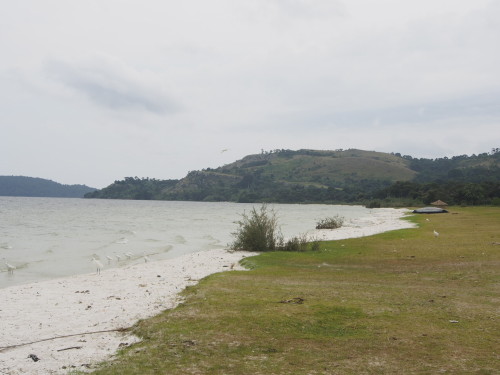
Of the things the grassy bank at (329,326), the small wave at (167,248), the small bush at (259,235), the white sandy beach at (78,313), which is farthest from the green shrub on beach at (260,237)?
the grassy bank at (329,326)

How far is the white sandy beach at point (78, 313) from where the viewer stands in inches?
275

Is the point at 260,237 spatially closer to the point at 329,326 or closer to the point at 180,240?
the point at 180,240

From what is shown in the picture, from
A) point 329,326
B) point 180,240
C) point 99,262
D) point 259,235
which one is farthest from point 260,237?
point 329,326

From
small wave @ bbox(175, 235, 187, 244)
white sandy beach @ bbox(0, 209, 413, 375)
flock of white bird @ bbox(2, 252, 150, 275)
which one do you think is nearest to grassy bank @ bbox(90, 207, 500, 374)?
white sandy beach @ bbox(0, 209, 413, 375)

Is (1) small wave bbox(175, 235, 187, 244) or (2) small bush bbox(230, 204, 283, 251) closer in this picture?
(2) small bush bbox(230, 204, 283, 251)

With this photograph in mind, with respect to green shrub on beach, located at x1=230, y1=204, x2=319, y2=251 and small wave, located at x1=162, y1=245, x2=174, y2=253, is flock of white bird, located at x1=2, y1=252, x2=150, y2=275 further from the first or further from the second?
green shrub on beach, located at x1=230, y1=204, x2=319, y2=251

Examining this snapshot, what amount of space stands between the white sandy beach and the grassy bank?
65 centimetres

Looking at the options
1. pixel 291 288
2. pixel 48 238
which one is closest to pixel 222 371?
pixel 291 288

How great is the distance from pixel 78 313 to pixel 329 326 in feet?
19.6

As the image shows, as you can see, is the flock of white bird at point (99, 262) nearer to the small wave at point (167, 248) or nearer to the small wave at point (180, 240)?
the small wave at point (167, 248)

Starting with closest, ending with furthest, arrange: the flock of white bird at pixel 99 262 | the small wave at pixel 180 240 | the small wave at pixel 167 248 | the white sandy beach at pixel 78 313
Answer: the white sandy beach at pixel 78 313 < the flock of white bird at pixel 99 262 < the small wave at pixel 167 248 < the small wave at pixel 180 240

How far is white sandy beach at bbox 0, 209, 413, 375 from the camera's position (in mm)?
6992

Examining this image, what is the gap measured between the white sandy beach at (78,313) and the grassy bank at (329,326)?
653mm

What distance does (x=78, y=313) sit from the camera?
10305 millimetres
